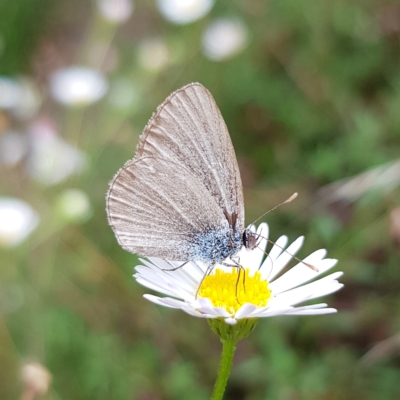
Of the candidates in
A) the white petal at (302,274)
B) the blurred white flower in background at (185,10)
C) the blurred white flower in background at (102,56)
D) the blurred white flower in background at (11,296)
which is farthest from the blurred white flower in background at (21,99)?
the white petal at (302,274)

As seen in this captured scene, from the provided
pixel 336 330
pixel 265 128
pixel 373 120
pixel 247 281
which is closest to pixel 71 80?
pixel 265 128

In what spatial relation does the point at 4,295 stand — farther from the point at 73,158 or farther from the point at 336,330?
the point at 336,330

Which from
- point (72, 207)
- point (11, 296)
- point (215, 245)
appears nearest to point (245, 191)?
point (72, 207)

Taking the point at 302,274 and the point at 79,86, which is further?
the point at 79,86

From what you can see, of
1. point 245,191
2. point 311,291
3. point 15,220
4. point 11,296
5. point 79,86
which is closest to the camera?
point 311,291

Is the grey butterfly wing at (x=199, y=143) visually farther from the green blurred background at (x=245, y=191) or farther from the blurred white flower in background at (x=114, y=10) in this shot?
the blurred white flower in background at (x=114, y=10)

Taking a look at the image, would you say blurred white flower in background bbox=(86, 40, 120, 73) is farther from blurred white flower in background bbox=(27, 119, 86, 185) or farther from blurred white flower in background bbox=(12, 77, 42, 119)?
blurred white flower in background bbox=(27, 119, 86, 185)

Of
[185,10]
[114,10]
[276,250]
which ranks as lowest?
[276,250]

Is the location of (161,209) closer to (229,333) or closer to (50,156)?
(229,333)
